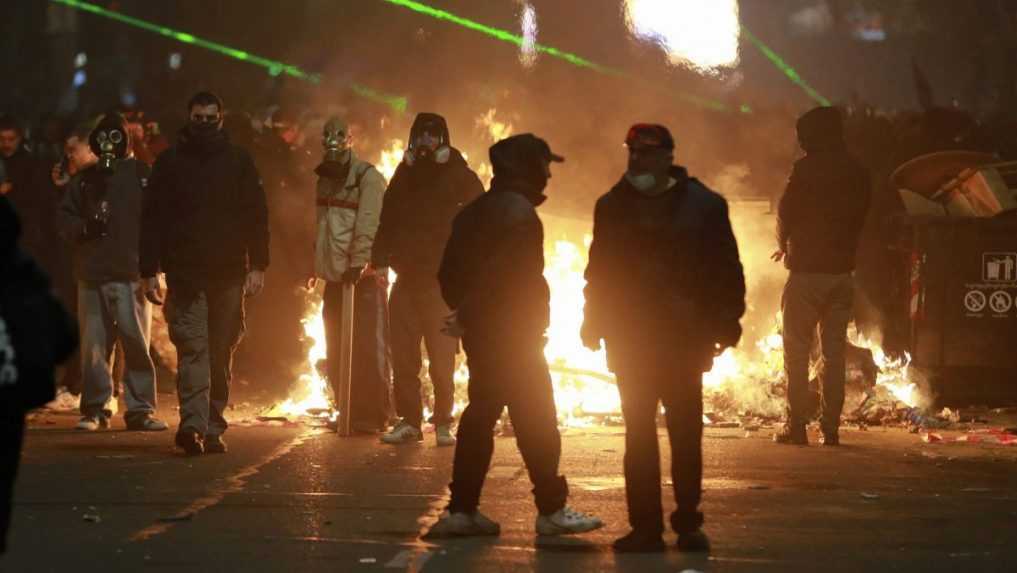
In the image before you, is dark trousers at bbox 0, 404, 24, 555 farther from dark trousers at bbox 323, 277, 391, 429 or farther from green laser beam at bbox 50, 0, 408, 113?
green laser beam at bbox 50, 0, 408, 113

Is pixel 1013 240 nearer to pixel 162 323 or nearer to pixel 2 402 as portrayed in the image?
pixel 162 323

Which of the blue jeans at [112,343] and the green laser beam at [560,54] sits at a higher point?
the green laser beam at [560,54]

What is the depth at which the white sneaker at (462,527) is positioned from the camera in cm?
789

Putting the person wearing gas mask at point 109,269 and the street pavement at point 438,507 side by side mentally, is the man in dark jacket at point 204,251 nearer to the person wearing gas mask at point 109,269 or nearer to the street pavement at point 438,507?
the street pavement at point 438,507

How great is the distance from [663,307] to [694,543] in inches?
36.5

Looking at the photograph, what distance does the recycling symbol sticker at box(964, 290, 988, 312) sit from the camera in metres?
14.3

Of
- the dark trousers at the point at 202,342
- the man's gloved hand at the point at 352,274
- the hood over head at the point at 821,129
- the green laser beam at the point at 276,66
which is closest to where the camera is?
the dark trousers at the point at 202,342

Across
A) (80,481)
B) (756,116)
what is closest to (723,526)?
(80,481)

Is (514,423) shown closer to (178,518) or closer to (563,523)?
(563,523)

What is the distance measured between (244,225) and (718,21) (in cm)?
736

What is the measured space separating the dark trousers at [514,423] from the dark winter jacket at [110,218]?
18.9 ft

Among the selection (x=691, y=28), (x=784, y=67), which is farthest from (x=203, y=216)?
(x=784, y=67)

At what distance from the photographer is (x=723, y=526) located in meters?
8.27

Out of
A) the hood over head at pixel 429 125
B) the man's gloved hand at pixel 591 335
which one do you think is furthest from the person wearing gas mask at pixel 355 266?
the man's gloved hand at pixel 591 335
